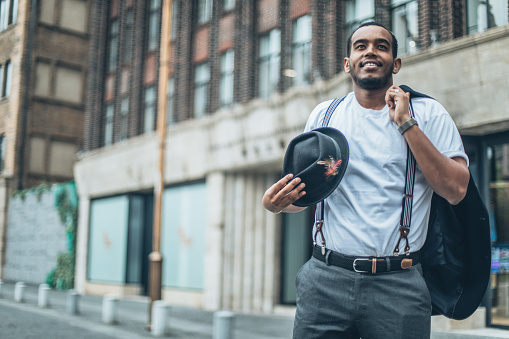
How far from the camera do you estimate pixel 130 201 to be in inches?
838

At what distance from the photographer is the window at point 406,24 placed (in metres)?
11.5

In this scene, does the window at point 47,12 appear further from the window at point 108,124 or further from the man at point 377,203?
the man at point 377,203

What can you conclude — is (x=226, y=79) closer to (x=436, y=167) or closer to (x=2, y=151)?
(x=2, y=151)

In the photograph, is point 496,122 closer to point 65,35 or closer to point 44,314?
point 44,314

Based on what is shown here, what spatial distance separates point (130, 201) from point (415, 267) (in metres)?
19.5

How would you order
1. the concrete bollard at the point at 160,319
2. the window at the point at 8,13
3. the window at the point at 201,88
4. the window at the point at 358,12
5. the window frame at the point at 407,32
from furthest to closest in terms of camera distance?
the window at the point at 201,88 < the window at the point at 8,13 < the window at the point at 358,12 < the window frame at the point at 407,32 < the concrete bollard at the point at 160,319

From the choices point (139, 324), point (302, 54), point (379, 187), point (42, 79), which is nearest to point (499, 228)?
point (302, 54)

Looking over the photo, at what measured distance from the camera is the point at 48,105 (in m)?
25.2

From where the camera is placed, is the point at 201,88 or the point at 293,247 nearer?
the point at 293,247

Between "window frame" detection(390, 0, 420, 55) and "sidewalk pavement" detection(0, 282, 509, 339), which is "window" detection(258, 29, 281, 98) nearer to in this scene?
"window frame" detection(390, 0, 420, 55)

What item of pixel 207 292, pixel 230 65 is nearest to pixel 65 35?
pixel 230 65

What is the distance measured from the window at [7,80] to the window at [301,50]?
25.5 ft

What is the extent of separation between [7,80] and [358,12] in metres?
10.1

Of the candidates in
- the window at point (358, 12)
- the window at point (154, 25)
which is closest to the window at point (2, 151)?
the window at point (154, 25)
